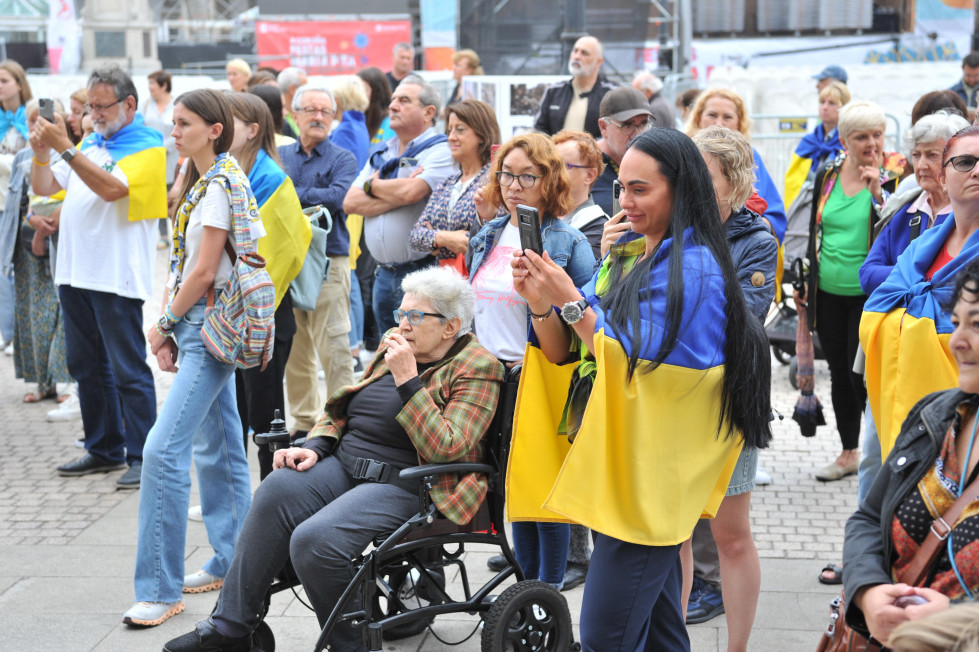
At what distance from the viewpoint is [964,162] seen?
3.37 m

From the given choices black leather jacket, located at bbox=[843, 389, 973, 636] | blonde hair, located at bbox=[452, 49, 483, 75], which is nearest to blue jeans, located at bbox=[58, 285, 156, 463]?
black leather jacket, located at bbox=[843, 389, 973, 636]

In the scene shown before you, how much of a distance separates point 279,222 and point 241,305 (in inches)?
35.7

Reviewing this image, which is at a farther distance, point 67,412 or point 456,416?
point 67,412

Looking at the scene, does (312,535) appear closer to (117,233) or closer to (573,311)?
(573,311)

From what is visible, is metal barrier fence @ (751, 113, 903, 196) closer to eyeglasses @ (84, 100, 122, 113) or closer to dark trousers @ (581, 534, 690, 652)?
eyeglasses @ (84, 100, 122, 113)

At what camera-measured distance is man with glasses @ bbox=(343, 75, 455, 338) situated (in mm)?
5836

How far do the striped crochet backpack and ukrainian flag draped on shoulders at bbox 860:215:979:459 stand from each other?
2267 millimetres

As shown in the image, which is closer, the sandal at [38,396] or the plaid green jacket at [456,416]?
the plaid green jacket at [456,416]

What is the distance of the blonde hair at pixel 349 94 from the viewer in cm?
785

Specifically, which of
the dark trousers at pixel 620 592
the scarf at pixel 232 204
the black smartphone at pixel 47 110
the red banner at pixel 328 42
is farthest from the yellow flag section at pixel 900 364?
the red banner at pixel 328 42

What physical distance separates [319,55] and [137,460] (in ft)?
50.1

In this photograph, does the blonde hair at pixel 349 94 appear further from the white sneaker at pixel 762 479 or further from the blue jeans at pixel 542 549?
the blue jeans at pixel 542 549

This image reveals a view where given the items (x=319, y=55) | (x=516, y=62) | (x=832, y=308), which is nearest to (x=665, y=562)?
(x=832, y=308)

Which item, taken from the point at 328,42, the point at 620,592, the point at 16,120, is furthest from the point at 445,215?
the point at 328,42
